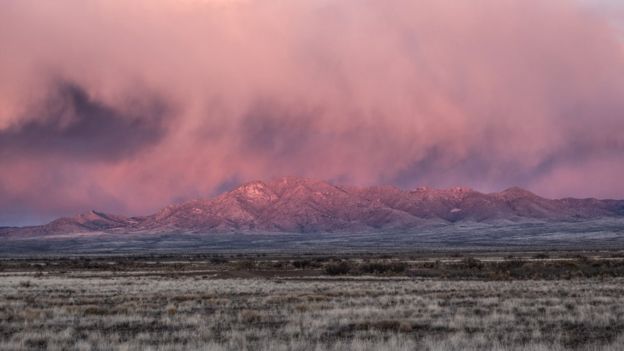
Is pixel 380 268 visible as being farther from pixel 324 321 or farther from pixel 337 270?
pixel 324 321

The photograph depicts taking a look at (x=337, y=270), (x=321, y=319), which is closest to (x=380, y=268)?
(x=337, y=270)

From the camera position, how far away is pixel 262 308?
3023cm

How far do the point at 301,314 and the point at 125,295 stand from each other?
53.4ft

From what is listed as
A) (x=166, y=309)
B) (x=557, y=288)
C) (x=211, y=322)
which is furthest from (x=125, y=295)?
(x=557, y=288)

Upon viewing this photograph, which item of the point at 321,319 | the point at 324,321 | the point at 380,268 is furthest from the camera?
the point at 380,268

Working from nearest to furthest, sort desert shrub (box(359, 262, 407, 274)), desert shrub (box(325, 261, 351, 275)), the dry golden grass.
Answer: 1. the dry golden grass
2. desert shrub (box(325, 261, 351, 275))
3. desert shrub (box(359, 262, 407, 274))

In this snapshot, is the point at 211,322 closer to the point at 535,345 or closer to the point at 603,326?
the point at 535,345

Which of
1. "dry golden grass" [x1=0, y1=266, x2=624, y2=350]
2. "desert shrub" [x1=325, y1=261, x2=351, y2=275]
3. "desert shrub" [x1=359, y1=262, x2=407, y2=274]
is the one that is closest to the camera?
"dry golden grass" [x1=0, y1=266, x2=624, y2=350]

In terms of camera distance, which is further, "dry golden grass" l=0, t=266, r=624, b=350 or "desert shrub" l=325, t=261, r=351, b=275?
"desert shrub" l=325, t=261, r=351, b=275

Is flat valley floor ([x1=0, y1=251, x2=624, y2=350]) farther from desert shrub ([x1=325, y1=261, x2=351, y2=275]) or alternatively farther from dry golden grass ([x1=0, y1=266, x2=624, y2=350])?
desert shrub ([x1=325, y1=261, x2=351, y2=275])

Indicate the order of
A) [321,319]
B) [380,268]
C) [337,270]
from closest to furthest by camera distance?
[321,319] → [337,270] → [380,268]

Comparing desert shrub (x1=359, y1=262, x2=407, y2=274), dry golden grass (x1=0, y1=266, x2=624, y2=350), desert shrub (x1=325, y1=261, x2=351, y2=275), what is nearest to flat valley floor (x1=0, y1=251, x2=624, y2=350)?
dry golden grass (x1=0, y1=266, x2=624, y2=350)

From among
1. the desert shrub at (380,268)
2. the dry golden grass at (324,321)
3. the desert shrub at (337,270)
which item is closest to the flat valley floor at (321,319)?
the dry golden grass at (324,321)

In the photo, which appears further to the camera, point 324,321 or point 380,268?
point 380,268
